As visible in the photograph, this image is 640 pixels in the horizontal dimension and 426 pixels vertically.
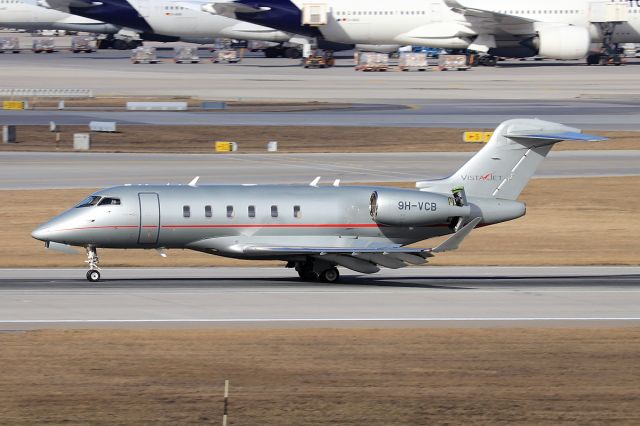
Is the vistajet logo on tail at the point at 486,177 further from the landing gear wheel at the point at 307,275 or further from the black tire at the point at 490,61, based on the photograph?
the black tire at the point at 490,61

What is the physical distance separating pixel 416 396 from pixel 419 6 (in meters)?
122

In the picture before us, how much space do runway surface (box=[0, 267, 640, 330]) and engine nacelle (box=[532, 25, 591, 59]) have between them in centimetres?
9729

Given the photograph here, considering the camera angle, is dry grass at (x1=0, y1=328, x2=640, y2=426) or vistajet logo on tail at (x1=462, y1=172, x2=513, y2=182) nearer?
dry grass at (x1=0, y1=328, x2=640, y2=426)

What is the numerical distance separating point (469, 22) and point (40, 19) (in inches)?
2968

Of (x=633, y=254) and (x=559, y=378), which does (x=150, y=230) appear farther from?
(x=633, y=254)

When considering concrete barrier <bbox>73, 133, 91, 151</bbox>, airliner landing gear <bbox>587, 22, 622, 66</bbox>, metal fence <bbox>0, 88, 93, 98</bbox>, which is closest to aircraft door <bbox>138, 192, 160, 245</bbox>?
concrete barrier <bbox>73, 133, 91, 151</bbox>

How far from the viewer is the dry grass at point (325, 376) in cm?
2342

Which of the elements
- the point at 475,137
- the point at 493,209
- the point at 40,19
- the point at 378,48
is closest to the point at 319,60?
the point at 378,48

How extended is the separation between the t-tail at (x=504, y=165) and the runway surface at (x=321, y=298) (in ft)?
10.4

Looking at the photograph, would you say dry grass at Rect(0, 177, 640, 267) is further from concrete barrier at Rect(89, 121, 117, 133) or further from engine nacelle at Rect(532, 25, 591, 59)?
engine nacelle at Rect(532, 25, 591, 59)

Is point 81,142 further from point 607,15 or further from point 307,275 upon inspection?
point 607,15

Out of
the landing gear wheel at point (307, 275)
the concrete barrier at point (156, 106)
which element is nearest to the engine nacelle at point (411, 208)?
the landing gear wheel at point (307, 275)

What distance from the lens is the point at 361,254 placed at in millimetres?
38531

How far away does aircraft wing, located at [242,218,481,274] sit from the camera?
124 ft
